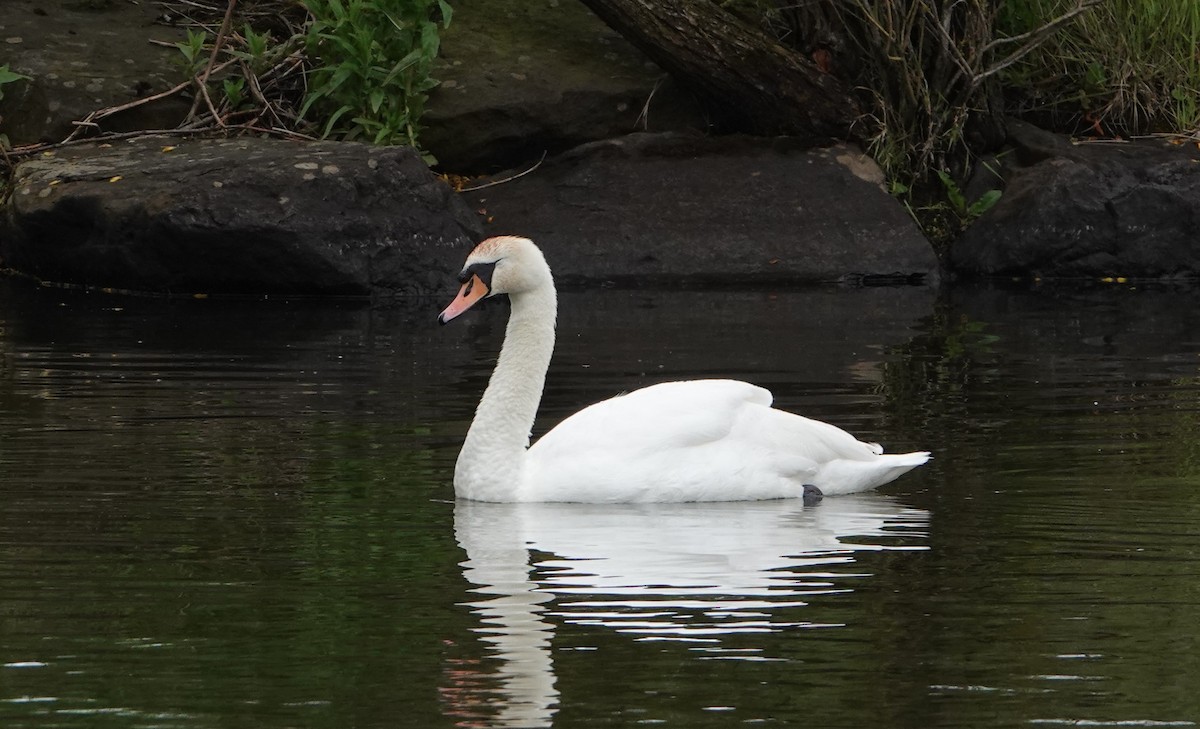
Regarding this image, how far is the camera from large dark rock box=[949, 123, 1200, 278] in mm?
13945

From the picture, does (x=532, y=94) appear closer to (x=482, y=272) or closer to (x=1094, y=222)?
(x=1094, y=222)

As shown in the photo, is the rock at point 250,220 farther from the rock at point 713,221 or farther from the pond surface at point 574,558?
the pond surface at point 574,558

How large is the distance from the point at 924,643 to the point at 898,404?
4079 mm

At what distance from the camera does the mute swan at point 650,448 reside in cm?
636

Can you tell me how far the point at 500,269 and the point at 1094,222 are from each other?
26.7ft

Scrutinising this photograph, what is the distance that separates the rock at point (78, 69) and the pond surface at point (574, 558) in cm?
456

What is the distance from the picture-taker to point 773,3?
14.9 m

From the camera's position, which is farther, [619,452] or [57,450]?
[57,450]

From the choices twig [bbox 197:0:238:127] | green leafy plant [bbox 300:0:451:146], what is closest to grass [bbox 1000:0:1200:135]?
green leafy plant [bbox 300:0:451:146]

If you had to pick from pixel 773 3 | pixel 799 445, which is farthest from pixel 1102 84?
pixel 799 445

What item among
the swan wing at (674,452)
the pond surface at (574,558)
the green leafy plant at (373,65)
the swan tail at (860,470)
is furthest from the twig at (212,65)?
the swan tail at (860,470)

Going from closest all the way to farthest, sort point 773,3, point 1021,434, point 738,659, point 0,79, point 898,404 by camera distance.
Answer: point 738,659
point 1021,434
point 898,404
point 0,79
point 773,3

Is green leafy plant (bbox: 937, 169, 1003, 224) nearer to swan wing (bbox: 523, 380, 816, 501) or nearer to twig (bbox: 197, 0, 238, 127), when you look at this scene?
twig (bbox: 197, 0, 238, 127)

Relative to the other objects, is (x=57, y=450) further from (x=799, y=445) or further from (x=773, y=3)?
(x=773, y=3)
